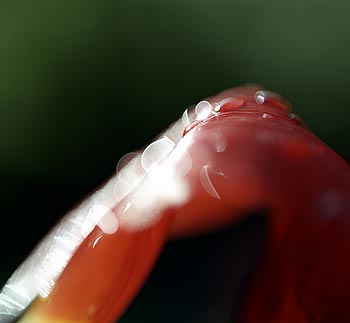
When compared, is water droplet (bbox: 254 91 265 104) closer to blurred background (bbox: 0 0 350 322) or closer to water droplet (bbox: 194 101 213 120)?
water droplet (bbox: 194 101 213 120)

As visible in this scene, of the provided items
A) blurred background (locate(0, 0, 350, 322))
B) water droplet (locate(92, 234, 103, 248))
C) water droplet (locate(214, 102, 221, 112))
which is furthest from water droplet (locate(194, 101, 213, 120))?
blurred background (locate(0, 0, 350, 322))

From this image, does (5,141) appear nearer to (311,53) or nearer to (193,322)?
(311,53)

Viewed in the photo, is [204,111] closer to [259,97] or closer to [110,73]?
[259,97]

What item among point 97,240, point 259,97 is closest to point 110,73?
point 259,97

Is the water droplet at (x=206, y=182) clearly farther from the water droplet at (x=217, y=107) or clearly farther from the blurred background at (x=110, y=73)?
the blurred background at (x=110, y=73)

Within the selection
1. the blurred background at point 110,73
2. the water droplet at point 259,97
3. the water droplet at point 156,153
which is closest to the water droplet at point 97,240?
Result: the water droplet at point 156,153
